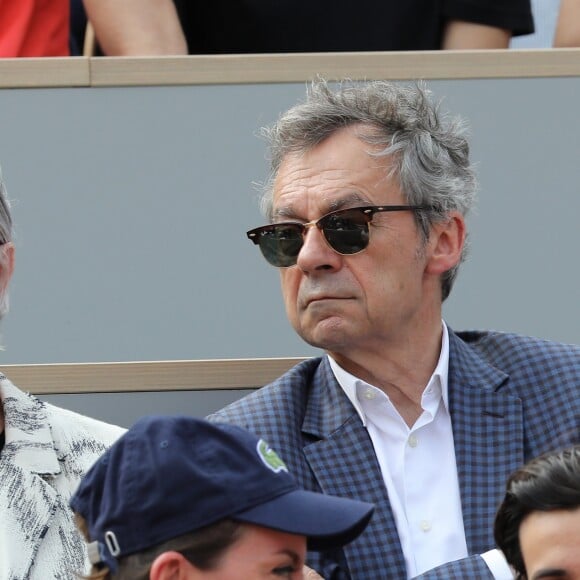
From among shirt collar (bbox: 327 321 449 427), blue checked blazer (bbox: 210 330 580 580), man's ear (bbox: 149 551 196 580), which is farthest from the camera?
shirt collar (bbox: 327 321 449 427)

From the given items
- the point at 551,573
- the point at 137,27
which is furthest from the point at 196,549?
the point at 137,27

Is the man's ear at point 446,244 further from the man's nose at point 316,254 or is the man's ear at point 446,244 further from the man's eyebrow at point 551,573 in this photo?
the man's eyebrow at point 551,573

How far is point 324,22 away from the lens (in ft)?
13.8

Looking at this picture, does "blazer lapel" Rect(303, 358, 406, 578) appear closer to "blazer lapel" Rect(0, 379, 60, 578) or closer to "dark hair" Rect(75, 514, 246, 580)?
"blazer lapel" Rect(0, 379, 60, 578)

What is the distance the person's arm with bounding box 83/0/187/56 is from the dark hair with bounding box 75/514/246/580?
2.15 metres

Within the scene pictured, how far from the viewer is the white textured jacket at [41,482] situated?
8.94 ft

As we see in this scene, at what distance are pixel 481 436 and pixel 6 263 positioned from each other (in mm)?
1116

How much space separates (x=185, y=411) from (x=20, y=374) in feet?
1.34

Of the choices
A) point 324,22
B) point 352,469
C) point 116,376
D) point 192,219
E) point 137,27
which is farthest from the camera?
point 324,22

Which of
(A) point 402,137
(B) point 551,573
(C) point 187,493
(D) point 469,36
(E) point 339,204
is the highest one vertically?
(D) point 469,36

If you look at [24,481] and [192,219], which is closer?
[24,481]

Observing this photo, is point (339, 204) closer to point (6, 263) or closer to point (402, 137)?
point (402, 137)

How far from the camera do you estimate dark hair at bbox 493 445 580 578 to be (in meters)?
2.32

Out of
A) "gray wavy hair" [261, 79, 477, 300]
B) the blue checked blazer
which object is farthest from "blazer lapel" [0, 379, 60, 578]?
"gray wavy hair" [261, 79, 477, 300]
